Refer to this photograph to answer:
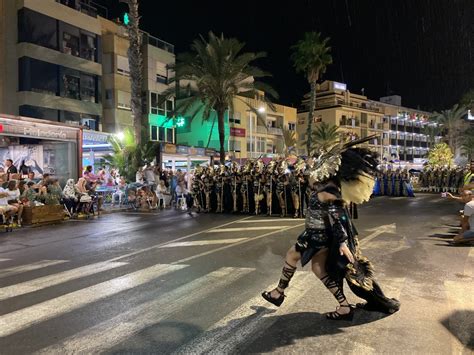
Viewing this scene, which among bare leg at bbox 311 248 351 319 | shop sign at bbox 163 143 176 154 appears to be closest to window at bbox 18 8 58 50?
shop sign at bbox 163 143 176 154

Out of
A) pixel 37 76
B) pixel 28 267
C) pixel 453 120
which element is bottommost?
pixel 28 267

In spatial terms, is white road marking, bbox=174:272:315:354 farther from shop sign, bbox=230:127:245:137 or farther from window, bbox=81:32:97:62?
shop sign, bbox=230:127:245:137

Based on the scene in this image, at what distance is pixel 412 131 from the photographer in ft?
296

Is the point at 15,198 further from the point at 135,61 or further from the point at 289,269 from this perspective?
the point at 289,269

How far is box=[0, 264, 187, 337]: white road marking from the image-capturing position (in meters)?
4.81

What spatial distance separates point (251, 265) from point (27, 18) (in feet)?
94.9

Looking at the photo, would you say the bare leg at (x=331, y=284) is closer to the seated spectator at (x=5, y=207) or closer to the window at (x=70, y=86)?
the seated spectator at (x=5, y=207)

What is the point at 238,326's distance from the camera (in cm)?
457

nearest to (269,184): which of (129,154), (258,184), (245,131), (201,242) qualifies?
(258,184)

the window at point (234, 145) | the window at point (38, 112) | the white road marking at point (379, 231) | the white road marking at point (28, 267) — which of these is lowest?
the white road marking at point (28, 267)

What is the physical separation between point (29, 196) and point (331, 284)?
1226cm

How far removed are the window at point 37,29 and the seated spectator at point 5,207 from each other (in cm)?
2059

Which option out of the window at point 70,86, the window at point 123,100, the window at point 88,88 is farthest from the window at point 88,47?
the window at point 123,100

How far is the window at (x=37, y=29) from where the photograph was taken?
29.2 m
